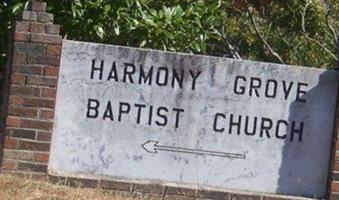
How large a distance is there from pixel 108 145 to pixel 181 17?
1.81m

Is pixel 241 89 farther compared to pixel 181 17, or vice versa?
pixel 181 17

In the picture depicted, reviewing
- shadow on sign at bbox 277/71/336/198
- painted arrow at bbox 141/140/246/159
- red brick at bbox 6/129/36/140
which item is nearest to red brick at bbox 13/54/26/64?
red brick at bbox 6/129/36/140

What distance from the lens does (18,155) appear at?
295 inches

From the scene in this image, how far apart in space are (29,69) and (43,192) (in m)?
1.05

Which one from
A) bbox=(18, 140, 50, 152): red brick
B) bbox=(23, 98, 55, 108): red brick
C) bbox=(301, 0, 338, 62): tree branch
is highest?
bbox=(301, 0, 338, 62): tree branch

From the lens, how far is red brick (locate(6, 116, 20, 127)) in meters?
7.45

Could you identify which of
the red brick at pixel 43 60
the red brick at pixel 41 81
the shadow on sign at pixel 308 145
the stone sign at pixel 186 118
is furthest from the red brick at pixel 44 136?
the shadow on sign at pixel 308 145

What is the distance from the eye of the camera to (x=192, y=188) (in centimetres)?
761

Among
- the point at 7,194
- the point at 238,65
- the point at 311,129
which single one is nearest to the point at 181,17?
the point at 238,65

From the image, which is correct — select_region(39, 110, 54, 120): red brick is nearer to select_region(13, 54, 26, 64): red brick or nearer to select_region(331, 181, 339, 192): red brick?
select_region(13, 54, 26, 64): red brick

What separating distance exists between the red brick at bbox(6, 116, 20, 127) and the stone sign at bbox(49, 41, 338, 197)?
0.33 meters

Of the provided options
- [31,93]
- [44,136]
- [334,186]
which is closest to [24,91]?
[31,93]

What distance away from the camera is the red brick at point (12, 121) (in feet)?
24.5

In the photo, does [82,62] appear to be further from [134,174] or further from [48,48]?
[134,174]
